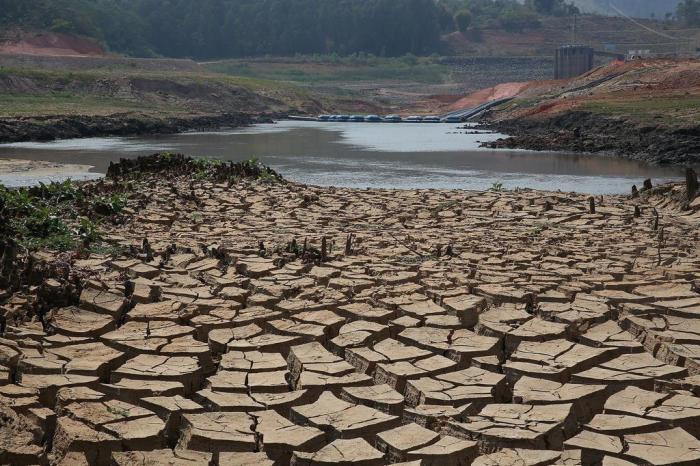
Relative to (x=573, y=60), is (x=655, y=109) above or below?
below

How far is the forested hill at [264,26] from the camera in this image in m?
103

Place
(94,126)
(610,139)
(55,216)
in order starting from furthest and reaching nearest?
1. (94,126)
2. (610,139)
3. (55,216)

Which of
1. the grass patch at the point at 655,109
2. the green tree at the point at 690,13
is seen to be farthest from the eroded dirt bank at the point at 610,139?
the green tree at the point at 690,13

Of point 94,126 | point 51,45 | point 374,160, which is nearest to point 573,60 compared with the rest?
point 51,45

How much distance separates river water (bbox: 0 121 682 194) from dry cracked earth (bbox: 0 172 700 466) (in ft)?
38.8

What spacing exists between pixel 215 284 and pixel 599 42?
361 feet

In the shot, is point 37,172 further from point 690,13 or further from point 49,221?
point 690,13

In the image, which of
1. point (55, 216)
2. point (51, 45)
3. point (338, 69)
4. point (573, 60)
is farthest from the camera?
point (338, 69)

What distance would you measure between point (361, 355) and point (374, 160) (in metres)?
23.4

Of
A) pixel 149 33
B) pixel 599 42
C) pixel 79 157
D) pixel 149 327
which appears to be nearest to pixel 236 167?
pixel 149 327

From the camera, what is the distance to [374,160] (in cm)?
2988

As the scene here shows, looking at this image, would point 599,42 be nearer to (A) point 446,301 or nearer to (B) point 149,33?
(B) point 149,33

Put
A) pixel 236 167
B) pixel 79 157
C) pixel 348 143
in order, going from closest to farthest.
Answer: pixel 236 167, pixel 79 157, pixel 348 143

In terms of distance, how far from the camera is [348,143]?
126 feet
